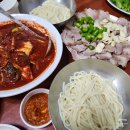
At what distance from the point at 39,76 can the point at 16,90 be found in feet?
0.58

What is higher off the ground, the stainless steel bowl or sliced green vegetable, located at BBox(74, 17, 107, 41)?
the stainless steel bowl

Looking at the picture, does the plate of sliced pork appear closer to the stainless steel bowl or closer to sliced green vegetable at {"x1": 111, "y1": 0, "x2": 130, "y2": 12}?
the stainless steel bowl

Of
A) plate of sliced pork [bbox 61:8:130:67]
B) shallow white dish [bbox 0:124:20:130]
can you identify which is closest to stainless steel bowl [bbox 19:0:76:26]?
plate of sliced pork [bbox 61:8:130:67]

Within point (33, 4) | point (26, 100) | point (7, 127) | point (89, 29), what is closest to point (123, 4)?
point (89, 29)

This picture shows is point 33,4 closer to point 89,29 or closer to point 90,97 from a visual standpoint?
point 89,29

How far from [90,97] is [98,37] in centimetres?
60

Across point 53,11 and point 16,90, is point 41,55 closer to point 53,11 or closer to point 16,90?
point 16,90

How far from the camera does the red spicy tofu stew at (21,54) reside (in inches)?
62.7

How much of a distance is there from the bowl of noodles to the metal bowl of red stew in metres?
0.14

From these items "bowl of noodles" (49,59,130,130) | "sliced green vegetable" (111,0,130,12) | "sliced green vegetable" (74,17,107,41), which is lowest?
"bowl of noodles" (49,59,130,130)

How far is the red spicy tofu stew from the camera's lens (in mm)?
1592

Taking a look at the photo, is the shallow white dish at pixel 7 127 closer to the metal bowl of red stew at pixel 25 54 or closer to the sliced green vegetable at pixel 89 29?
the metal bowl of red stew at pixel 25 54

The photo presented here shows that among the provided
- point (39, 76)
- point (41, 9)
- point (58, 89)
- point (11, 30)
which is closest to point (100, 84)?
point (58, 89)

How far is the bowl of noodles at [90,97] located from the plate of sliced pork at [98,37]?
0.61 ft
